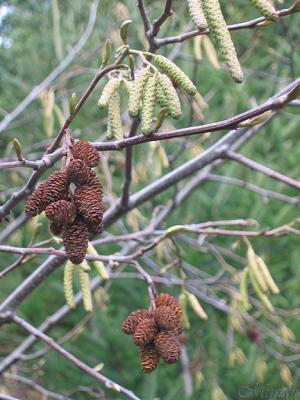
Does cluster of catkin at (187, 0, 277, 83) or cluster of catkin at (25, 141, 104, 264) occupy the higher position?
cluster of catkin at (187, 0, 277, 83)

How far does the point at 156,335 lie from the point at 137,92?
37 cm

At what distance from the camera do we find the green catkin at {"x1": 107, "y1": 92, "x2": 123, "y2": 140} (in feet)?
3.08

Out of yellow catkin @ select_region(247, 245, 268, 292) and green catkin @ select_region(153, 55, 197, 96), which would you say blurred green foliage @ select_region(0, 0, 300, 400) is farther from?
green catkin @ select_region(153, 55, 197, 96)

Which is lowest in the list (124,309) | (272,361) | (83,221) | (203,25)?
(272,361)

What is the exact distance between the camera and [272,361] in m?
2.45

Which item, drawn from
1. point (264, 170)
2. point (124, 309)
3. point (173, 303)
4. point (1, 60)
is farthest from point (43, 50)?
point (173, 303)

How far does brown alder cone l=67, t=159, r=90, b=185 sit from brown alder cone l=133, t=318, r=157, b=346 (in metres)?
0.28

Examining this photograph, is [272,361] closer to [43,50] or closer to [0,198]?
[0,198]

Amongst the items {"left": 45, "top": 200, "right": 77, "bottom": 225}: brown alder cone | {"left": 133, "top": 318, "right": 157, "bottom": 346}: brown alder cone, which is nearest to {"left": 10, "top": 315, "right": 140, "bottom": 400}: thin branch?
{"left": 133, "top": 318, "right": 157, "bottom": 346}: brown alder cone

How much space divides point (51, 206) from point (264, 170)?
747 millimetres

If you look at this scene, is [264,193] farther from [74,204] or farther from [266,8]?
[74,204]

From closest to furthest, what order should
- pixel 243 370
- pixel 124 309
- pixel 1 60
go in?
pixel 243 370, pixel 124 309, pixel 1 60

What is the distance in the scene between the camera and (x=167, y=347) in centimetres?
87

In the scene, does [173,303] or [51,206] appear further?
[173,303]
